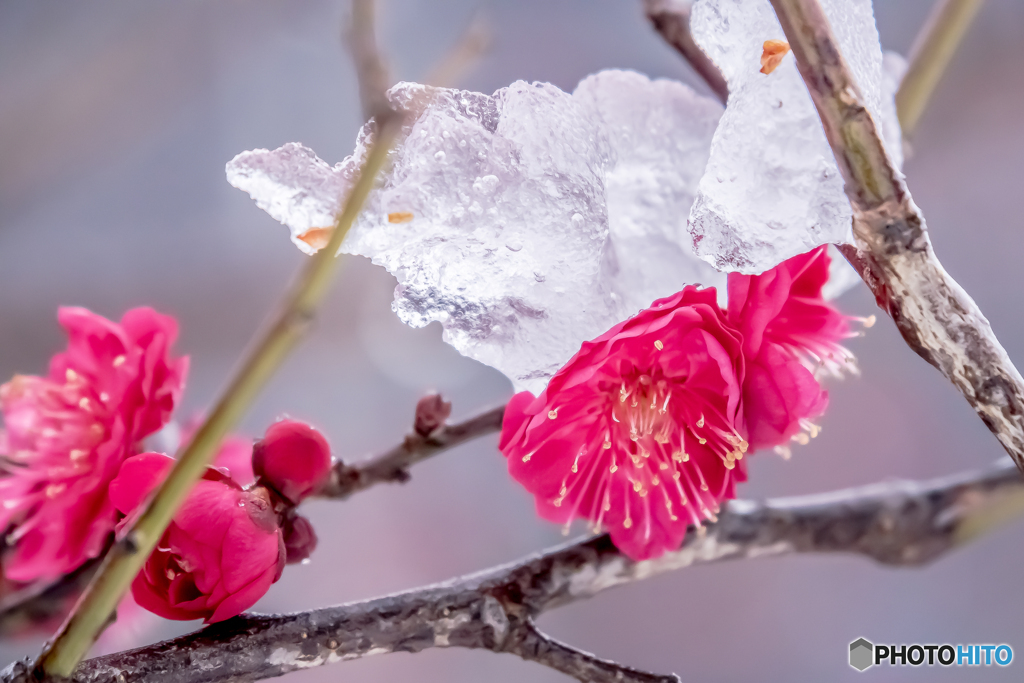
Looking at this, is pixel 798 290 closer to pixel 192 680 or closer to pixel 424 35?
pixel 192 680

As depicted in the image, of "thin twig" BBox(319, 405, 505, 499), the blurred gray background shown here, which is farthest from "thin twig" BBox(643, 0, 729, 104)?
the blurred gray background

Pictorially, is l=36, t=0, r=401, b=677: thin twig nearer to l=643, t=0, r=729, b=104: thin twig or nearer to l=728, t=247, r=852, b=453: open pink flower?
l=728, t=247, r=852, b=453: open pink flower

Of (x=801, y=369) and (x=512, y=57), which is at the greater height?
(x=512, y=57)

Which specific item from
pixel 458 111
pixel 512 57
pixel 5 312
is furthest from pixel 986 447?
pixel 5 312

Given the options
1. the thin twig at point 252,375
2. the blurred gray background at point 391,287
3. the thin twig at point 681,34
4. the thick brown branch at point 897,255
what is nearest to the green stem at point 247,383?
the thin twig at point 252,375

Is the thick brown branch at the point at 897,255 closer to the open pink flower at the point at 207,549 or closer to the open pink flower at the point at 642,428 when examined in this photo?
the open pink flower at the point at 642,428
